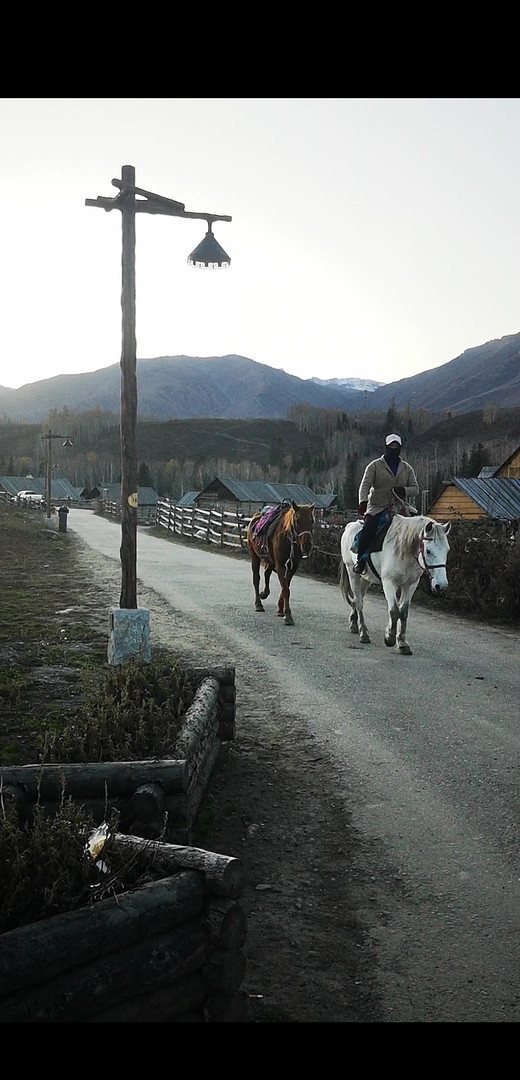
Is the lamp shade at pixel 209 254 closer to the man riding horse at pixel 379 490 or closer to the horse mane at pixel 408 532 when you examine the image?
the man riding horse at pixel 379 490

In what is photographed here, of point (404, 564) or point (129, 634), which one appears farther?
point (404, 564)

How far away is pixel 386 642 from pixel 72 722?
17.3 ft

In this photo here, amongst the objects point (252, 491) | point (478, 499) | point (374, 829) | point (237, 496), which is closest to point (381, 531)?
point (374, 829)

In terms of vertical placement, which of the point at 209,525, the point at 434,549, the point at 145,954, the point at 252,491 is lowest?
the point at 145,954

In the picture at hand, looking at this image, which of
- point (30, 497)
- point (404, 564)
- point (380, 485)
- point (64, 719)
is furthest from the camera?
point (30, 497)

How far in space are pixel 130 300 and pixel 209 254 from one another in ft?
3.22

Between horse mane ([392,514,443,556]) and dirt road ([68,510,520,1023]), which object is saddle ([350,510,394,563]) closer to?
horse mane ([392,514,443,556])

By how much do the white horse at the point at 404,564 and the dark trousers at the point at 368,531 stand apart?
0.56 ft

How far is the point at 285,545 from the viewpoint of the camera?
1221 centimetres

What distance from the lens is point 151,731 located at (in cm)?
474

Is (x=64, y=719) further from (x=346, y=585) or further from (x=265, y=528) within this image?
(x=265, y=528)

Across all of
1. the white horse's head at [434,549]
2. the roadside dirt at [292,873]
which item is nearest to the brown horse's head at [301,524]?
the white horse's head at [434,549]

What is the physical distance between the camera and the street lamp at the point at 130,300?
7.77m

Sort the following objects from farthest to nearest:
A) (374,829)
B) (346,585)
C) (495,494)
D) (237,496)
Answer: (237,496), (495,494), (346,585), (374,829)
